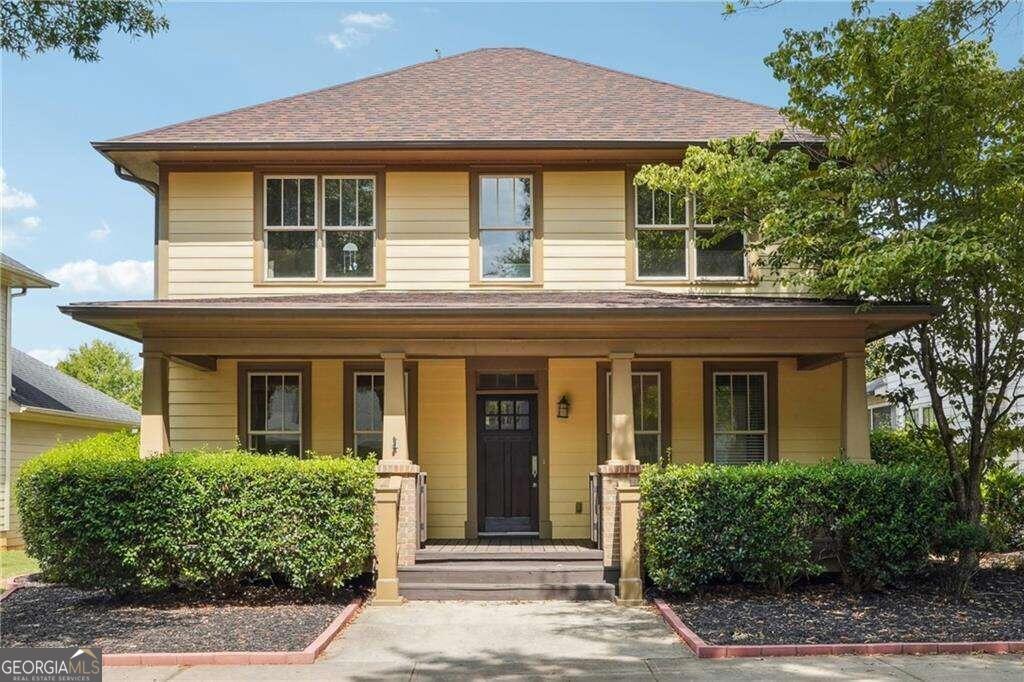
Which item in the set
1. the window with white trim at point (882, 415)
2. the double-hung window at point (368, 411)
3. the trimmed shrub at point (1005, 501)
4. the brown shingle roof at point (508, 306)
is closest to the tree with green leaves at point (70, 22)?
the brown shingle roof at point (508, 306)

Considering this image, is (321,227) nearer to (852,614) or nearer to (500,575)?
(500,575)

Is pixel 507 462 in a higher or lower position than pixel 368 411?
lower

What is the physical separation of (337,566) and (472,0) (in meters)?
8.67

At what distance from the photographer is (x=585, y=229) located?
12570 mm

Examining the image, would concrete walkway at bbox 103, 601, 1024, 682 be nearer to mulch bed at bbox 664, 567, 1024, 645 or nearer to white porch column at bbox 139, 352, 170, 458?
mulch bed at bbox 664, 567, 1024, 645

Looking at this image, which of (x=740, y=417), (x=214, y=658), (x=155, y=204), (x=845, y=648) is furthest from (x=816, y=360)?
(x=155, y=204)

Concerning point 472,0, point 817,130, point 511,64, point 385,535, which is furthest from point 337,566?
point 511,64

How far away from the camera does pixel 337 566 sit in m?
9.73

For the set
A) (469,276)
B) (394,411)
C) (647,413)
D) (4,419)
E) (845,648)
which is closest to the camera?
(845,648)

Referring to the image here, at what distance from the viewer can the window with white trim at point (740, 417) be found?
41.8ft

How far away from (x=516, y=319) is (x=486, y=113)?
14.6 ft

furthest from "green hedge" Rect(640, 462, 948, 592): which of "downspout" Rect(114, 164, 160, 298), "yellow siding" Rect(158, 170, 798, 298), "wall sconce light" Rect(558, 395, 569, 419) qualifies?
"downspout" Rect(114, 164, 160, 298)

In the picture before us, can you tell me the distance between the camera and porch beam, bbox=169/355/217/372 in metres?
11.5

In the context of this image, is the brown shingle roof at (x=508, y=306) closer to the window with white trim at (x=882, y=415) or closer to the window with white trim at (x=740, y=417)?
the window with white trim at (x=740, y=417)
